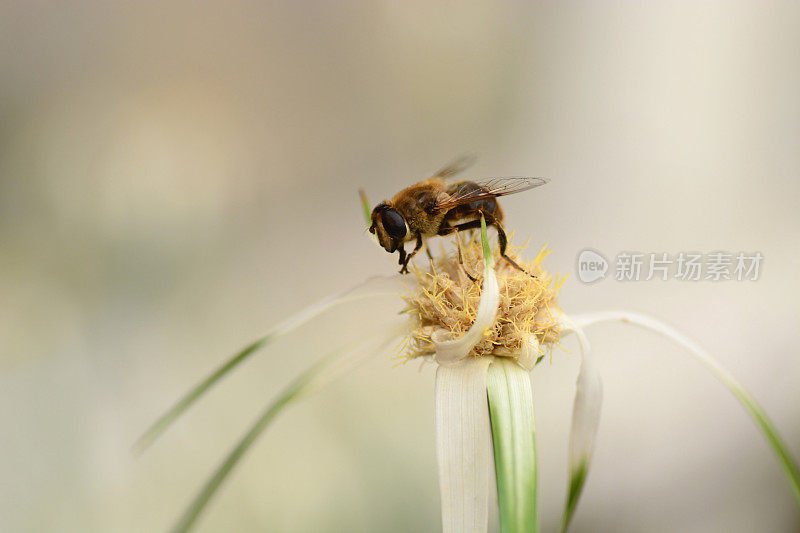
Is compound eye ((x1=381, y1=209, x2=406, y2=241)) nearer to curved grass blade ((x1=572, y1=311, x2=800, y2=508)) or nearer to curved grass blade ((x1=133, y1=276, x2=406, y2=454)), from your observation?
curved grass blade ((x1=133, y1=276, x2=406, y2=454))

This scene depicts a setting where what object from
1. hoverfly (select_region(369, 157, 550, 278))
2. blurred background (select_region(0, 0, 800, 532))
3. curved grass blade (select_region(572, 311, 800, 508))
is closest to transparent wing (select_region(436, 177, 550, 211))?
hoverfly (select_region(369, 157, 550, 278))

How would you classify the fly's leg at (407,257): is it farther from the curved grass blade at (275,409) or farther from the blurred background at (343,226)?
the blurred background at (343,226)

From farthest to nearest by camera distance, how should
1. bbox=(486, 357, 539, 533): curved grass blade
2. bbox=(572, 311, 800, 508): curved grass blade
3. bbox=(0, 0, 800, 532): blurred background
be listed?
bbox=(0, 0, 800, 532): blurred background < bbox=(572, 311, 800, 508): curved grass blade < bbox=(486, 357, 539, 533): curved grass blade

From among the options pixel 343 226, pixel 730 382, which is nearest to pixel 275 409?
pixel 730 382

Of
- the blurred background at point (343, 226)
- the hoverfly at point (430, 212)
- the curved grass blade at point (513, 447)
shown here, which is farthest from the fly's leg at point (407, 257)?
the blurred background at point (343, 226)

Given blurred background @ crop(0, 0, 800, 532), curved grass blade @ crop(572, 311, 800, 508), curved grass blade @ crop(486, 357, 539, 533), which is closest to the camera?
curved grass blade @ crop(486, 357, 539, 533)

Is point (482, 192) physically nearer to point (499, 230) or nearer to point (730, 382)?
point (499, 230)

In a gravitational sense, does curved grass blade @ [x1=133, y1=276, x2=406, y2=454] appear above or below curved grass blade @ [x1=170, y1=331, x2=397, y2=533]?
above
